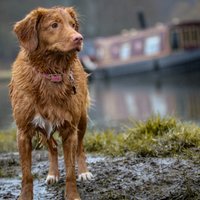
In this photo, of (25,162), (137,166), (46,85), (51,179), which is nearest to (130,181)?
(137,166)

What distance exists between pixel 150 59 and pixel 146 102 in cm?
2162

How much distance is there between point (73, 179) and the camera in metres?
6.90

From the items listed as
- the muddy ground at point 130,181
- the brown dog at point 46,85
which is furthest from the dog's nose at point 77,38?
the muddy ground at point 130,181

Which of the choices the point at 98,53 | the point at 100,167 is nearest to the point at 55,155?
the point at 100,167

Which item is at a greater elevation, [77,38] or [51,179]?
[77,38]

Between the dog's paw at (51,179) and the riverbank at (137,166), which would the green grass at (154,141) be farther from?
the dog's paw at (51,179)

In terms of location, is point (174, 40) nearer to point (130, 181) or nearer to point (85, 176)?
point (85, 176)

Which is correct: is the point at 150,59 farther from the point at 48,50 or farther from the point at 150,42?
the point at 48,50

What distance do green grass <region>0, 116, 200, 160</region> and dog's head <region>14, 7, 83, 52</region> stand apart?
2.01m

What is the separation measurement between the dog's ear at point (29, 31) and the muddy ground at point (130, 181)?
1466 millimetres

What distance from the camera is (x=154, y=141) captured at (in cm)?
855

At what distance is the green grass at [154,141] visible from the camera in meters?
8.13

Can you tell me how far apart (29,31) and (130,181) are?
1720mm

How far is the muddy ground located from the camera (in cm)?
680
